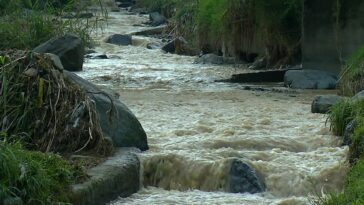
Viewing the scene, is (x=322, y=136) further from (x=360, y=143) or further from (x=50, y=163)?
(x=50, y=163)

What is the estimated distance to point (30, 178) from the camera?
6.62 meters

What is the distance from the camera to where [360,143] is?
8.59 meters

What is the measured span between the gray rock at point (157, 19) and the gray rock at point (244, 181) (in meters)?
23.0

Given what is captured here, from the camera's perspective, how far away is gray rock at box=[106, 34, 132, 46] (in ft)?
82.6

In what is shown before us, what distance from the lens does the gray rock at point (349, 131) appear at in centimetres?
940

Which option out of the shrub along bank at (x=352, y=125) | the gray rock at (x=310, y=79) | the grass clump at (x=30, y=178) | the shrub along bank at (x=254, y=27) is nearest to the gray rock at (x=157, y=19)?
the shrub along bank at (x=254, y=27)

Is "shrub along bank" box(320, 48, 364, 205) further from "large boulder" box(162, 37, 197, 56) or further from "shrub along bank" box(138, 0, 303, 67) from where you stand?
"large boulder" box(162, 37, 197, 56)

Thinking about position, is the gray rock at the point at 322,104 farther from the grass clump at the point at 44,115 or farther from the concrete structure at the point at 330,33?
the concrete structure at the point at 330,33

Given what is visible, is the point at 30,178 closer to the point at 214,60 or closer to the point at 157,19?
the point at 214,60

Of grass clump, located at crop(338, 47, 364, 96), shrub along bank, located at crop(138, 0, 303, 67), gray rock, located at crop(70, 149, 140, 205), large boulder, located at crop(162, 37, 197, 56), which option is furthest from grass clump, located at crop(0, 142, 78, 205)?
large boulder, located at crop(162, 37, 197, 56)

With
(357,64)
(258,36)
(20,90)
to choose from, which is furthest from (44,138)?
(258,36)

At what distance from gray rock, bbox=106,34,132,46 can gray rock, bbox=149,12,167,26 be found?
5.86 metres

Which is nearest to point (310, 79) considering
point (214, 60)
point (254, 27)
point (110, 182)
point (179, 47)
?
point (254, 27)

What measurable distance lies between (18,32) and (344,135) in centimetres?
948
